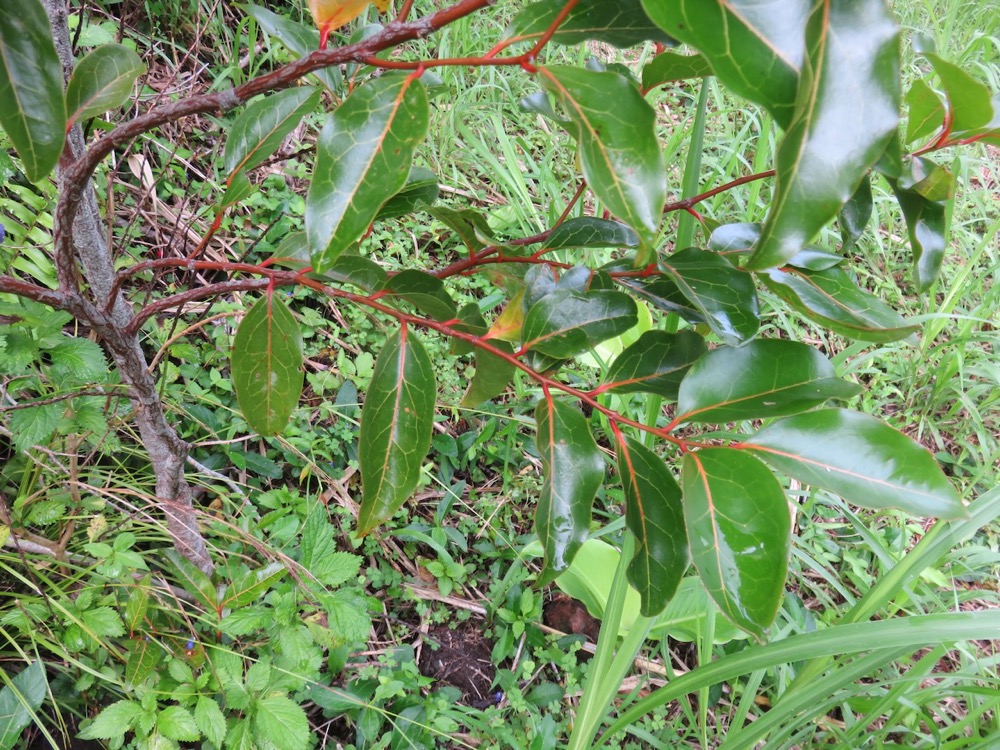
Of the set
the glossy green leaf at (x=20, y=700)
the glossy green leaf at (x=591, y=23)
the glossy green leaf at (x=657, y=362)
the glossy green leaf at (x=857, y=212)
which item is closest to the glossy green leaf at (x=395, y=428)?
the glossy green leaf at (x=657, y=362)

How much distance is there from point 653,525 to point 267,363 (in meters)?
0.42

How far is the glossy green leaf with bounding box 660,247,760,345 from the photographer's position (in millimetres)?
521

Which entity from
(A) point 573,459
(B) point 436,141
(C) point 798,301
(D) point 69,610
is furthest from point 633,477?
(B) point 436,141

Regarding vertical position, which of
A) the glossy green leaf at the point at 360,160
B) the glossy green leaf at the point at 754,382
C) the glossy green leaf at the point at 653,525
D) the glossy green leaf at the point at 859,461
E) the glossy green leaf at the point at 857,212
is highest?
the glossy green leaf at the point at 360,160

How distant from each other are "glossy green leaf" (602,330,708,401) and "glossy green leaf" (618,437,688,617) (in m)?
0.07

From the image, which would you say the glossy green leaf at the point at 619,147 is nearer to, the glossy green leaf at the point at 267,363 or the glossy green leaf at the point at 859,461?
the glossy green leaf at the point at 859,461

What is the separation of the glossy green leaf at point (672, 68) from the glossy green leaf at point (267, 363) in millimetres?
421

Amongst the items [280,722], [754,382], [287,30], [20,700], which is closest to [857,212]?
[754,382]

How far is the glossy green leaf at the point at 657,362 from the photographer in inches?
23.0

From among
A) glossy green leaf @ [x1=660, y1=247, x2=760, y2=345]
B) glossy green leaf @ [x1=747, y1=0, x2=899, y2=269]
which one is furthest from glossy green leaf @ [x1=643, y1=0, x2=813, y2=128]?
glossy green leaf @ [x1=660, y1=247, x2=760, y2=345]

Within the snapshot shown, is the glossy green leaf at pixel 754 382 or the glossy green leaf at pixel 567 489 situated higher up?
the glossy green leaf at pixel 754 382

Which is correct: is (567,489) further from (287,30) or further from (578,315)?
(287,30)

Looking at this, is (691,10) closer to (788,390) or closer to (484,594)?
(788,390)

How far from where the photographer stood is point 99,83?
56cm
